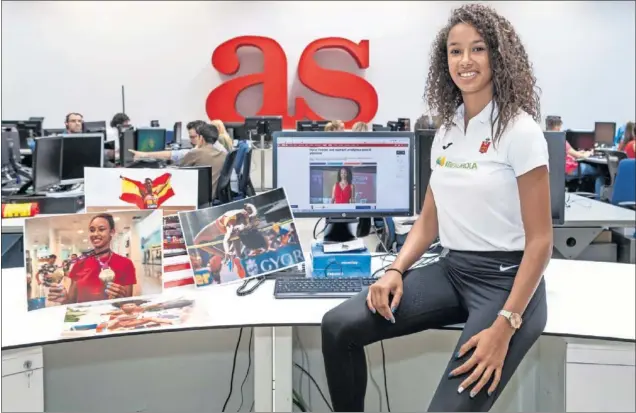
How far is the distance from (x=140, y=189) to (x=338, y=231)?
68 centimetres

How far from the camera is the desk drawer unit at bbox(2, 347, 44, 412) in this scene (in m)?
1.43

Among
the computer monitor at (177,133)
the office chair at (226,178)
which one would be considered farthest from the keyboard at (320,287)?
the computer monitor at (177,133)

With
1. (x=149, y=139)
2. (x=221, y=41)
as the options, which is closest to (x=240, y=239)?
(x=149, y=139)

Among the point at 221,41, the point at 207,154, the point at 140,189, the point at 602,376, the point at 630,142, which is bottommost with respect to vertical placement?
the point at 602,376

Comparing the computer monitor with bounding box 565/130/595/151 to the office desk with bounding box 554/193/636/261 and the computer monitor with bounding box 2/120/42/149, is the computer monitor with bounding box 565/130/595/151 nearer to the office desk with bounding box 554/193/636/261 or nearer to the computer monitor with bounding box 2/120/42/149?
the office desk with bounding box 554/193/636/261

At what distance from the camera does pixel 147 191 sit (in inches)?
74.7

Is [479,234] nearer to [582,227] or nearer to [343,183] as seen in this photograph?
[343,183]

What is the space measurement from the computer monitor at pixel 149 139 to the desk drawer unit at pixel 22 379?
4.76 metres

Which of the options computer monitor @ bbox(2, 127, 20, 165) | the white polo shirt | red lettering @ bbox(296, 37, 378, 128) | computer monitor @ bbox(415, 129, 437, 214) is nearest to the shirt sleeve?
the white polo shirt

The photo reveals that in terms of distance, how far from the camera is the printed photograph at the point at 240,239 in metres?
1.84

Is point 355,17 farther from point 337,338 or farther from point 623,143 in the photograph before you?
point 337,338

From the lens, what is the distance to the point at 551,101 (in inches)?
388

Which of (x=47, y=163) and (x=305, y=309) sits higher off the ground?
(x=47, y=163)

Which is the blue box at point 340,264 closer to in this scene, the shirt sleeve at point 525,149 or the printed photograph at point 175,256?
the printed photograph at point 175,256
